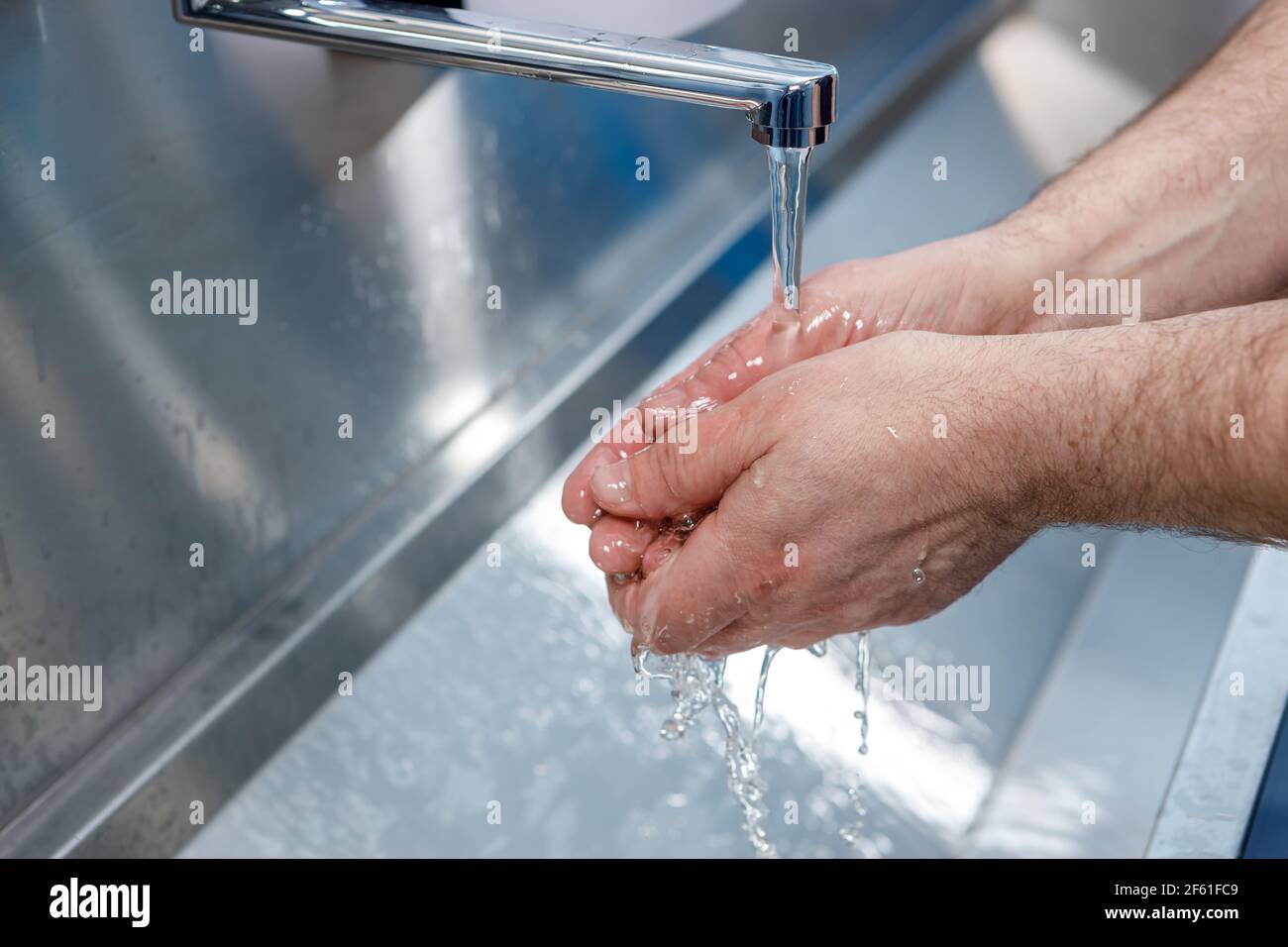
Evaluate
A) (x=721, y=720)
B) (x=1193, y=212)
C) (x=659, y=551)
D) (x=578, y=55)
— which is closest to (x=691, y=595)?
(x=659, y=551)

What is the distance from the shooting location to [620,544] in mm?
672

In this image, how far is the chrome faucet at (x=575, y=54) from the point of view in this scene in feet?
1.74

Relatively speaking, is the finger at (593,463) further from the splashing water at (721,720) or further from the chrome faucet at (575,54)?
the chrome faucet at (575,54)

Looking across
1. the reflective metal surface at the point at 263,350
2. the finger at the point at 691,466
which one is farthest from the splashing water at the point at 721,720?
the reflective metal surface at the point at 263,350

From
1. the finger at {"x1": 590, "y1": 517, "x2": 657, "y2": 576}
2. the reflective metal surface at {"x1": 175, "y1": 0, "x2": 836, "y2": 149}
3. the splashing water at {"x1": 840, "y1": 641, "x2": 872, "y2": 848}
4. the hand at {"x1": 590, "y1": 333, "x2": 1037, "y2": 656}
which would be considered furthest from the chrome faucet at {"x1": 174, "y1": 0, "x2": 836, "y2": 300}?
the splashing water at {"x1": 840, "y1": 641, "x2": 872, "y2": 848}

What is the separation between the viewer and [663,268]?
1.06 m

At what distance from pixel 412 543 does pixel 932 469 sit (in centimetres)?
43

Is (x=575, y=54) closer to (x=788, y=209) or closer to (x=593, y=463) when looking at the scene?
(x=788, y=209)

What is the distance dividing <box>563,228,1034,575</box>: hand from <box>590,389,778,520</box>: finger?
20 millimetres

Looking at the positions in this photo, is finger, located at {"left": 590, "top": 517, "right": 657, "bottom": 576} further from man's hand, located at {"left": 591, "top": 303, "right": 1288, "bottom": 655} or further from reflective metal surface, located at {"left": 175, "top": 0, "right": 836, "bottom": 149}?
reflective metal surface, located at {"left": 175, "top": 0, "right": 836, "bottom": 149}

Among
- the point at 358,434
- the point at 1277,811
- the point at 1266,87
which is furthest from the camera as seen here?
the point at 358,434

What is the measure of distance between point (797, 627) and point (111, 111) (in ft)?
1.45
